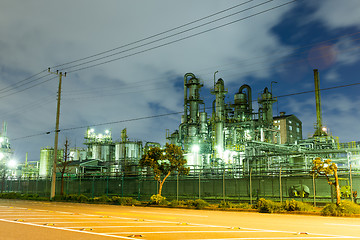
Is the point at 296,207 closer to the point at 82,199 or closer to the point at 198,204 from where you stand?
the point at 198,204

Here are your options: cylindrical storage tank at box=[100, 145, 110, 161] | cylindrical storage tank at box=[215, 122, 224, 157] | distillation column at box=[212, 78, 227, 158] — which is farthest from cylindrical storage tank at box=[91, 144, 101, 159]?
cylindrical storage tank at box=[215, 122, 224, 157]

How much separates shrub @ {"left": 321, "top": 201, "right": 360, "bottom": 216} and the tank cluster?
24832mm

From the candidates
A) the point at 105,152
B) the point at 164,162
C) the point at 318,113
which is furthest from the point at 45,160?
the point at 318,113

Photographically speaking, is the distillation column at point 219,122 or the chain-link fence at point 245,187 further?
the distillation column at point 219,122

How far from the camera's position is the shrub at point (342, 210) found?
18.2 meters

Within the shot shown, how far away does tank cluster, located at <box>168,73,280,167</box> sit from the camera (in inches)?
1847

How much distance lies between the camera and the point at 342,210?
18.4 meters

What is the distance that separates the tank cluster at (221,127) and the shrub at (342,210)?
2483cm

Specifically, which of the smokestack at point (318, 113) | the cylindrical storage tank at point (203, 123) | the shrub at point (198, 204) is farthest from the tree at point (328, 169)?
the smokestack at point (318, 113)

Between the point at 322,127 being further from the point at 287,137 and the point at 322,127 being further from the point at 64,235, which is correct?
the point at 64,235

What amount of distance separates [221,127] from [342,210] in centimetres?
2923

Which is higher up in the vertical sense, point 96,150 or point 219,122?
point 219,122

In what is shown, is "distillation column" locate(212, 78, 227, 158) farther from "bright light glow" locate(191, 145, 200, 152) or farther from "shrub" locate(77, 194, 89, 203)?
"shrub" locate(77, 194, 89, 203)

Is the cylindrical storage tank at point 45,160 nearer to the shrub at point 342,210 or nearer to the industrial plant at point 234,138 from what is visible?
the industrial plant at point 234,138
